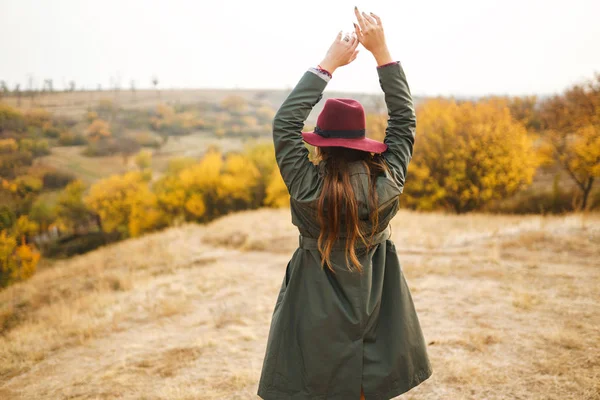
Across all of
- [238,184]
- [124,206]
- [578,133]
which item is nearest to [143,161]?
[124,206]

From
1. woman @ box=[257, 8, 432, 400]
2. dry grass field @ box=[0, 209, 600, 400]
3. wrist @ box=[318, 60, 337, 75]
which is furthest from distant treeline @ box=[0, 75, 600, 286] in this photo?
wrist @ box=[318, 60, 337, 75]

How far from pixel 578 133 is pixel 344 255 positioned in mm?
27939

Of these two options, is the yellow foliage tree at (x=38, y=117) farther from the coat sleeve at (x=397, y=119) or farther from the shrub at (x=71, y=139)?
the coat sleeve at (x=397, y=119)

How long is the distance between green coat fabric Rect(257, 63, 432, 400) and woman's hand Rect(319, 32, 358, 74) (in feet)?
0.60

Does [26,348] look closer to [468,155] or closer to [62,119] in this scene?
[468,155]

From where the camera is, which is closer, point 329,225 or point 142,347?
point 329,225

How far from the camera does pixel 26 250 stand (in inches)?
1192

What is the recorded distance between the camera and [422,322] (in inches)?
228

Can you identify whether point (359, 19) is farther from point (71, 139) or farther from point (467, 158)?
point (71, 139)

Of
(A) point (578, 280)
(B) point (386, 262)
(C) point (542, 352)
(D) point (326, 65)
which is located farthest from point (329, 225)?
(A) point (578, 280)

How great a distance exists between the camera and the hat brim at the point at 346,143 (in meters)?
1.92

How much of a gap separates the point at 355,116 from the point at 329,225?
56cm

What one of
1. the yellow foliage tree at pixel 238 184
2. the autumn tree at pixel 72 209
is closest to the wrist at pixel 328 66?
the yellow foliage tree at pixel 238 184

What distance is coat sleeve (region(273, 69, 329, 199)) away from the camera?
189 cm
